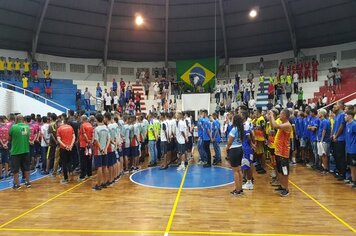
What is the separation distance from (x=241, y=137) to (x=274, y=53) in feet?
68.4

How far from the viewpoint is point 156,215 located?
19.7 feet

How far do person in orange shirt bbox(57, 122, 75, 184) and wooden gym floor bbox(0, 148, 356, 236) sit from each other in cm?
71

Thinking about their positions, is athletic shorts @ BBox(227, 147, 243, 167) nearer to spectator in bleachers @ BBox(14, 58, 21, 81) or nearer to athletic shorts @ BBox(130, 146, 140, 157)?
athletic shorts @ BBox(130, 146, 140, 157)

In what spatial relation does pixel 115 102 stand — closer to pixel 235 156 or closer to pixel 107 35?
pixel 107 35

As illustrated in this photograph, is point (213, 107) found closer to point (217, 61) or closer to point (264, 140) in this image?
point (217, 61)

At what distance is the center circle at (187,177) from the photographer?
856 centimetres

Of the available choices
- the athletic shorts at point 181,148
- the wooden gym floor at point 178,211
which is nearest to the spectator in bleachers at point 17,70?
the wooden gym floor at point 178,211

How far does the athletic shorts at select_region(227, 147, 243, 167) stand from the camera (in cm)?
726

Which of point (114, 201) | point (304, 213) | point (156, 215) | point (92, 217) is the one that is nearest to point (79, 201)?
point (114, 201)

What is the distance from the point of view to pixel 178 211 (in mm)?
6246

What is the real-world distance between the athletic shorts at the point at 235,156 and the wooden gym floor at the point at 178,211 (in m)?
0.78

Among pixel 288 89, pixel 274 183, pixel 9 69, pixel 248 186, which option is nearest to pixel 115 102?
pixel 9 69

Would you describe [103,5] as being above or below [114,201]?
above

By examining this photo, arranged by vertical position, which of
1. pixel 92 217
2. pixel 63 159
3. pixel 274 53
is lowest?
pixel 92 217
